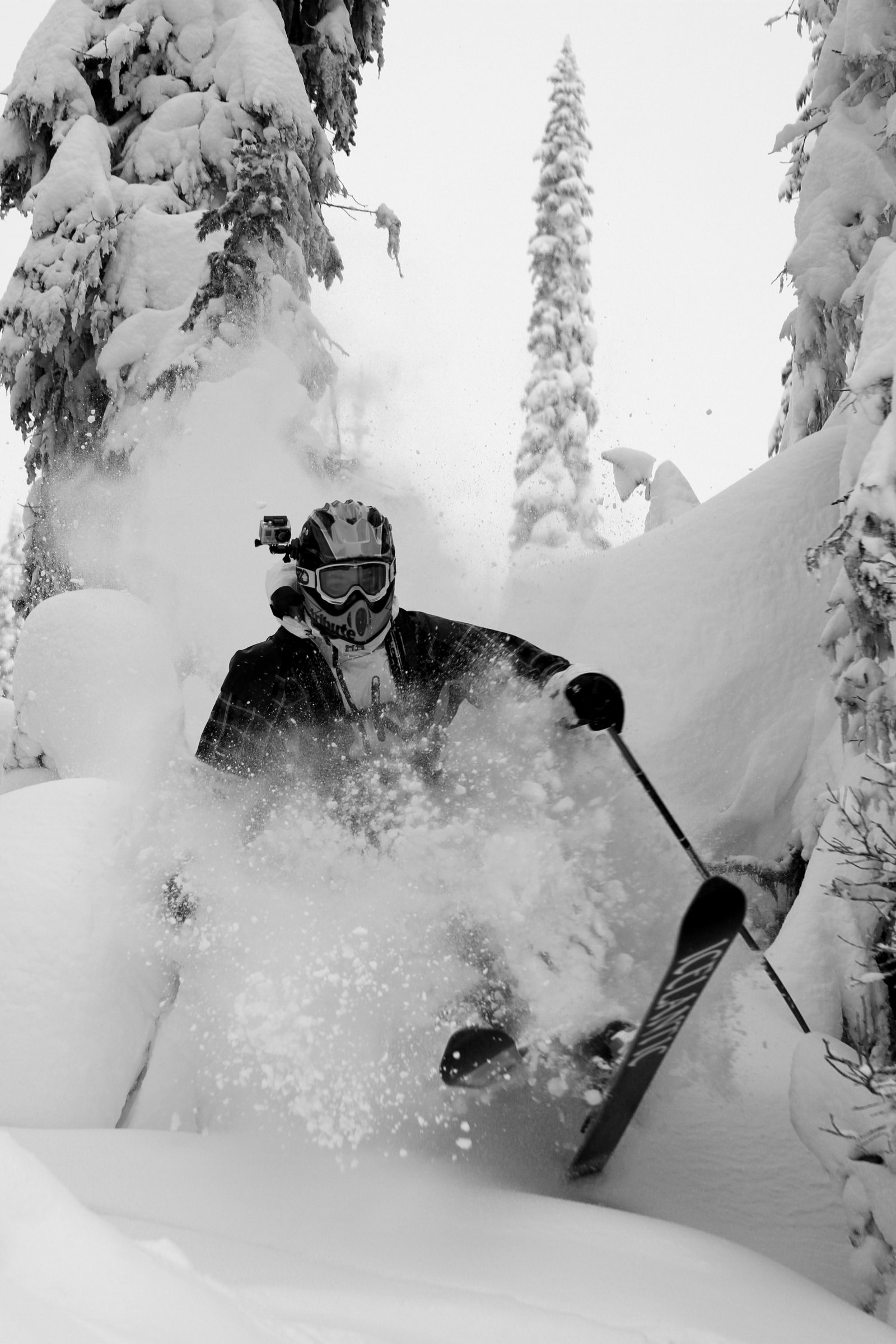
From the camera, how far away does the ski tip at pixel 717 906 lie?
296 cm

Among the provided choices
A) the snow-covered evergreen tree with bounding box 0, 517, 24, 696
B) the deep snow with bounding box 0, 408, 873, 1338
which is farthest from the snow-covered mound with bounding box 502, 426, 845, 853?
the snow-covered evergreen tree with bounding box 0, 517, 24, 696

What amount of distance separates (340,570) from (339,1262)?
2848 millimetres

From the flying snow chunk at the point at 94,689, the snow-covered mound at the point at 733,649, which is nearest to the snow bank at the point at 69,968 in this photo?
the flying snow chunk at the point at 94,689

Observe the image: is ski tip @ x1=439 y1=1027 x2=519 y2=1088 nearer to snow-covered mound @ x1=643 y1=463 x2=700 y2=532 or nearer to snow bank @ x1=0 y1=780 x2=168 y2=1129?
snow bank @ x1=0 y1=780 x2=168 y2=1129

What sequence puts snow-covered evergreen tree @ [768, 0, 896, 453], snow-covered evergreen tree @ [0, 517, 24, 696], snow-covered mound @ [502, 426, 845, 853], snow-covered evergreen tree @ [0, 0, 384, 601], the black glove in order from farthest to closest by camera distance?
snow-covered evergreen tree @ [0, 517, 24, 696]
snow-covered evergreen tree @ [0, 0, 384, 601]
snow-covered mound @ [502, 426, 845, 853]
snow-covered evergreen tree @ [768, 0, 896, 453]
the black glove

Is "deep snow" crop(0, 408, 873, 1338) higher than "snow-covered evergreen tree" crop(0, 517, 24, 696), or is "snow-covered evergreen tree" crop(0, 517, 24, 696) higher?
"snow-covered evergreen tree" crop(0, 517, 24, 696)

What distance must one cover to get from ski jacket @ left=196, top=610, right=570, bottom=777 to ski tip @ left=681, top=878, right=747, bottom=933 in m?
1.65

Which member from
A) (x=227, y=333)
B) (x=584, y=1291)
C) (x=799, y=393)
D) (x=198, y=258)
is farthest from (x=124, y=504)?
(x=584, y=1291)

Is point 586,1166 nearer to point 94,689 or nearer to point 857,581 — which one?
point 857,581

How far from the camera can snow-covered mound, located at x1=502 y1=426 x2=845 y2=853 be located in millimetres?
5773

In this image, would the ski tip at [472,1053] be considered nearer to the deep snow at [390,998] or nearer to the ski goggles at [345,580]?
the deep snow at [390,998]

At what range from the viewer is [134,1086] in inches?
150

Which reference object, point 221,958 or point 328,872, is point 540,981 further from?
point 221,958

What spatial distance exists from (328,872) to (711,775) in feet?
9.04
